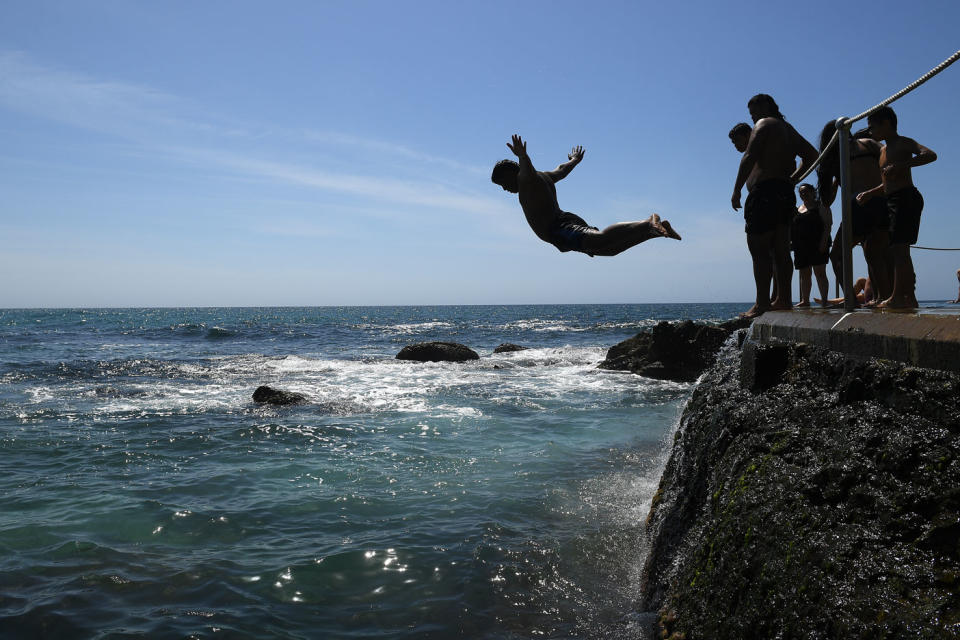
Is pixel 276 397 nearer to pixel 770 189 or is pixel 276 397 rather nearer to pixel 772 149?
pixel 770 189

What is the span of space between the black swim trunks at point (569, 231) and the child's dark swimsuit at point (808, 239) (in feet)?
9.93

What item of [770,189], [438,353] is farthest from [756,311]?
[438,353]

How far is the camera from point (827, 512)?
2611mm

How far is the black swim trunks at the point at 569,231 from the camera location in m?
5.72

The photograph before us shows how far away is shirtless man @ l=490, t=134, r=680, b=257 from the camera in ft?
17.8

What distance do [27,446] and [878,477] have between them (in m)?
11.1

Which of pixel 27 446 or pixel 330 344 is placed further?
pixel 330 344

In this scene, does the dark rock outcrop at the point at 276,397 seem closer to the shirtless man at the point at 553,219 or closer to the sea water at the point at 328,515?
the sea water at the point at 328,515

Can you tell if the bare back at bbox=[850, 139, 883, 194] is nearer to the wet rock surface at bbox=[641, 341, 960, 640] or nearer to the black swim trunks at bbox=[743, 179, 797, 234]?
the black swim trunks at bbox=[743, 179, 797, 234]

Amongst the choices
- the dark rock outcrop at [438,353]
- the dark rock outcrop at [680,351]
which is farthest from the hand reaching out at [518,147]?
the dark rock outcrop at [438,353]

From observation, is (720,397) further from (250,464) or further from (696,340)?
(696,340)

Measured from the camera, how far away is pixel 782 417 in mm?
3455

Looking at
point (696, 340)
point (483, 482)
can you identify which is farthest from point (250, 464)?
point (696, 340)

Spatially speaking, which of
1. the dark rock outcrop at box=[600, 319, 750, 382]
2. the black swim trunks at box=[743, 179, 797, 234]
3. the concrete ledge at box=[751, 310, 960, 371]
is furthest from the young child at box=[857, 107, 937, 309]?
the dark rock outcrop at box=[600, 319, 750, 382]
